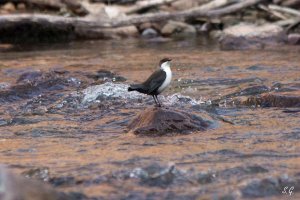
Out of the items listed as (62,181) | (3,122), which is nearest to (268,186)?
(62,181)

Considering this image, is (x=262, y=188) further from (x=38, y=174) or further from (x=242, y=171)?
(x=38, y=174)

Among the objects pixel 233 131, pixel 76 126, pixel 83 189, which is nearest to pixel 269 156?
pixel 233 131

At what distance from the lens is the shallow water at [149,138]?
4996mm

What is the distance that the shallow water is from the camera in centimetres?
500

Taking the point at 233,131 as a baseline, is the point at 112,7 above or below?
above

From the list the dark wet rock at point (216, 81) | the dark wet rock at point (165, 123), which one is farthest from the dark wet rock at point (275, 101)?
the dark wet rock at point (216, 81)

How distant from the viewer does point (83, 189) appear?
16.0ft

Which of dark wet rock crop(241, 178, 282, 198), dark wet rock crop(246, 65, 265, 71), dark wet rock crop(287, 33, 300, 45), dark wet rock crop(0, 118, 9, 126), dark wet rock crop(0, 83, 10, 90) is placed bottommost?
dark wet rock crop(241, 178, 282, 198)

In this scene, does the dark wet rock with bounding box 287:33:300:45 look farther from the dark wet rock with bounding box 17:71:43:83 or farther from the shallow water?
the dark wet rock with bounding box 17:71:43:83

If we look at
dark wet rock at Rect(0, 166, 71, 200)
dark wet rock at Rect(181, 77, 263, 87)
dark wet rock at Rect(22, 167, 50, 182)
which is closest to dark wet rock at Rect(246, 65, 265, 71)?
dark wet rock at Rect(181, 77, 263, 87)

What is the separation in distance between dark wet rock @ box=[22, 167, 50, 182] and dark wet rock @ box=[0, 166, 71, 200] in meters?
0.91

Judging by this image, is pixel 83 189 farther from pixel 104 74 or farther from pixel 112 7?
pixel 112 7

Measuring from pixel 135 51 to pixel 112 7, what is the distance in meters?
2.73

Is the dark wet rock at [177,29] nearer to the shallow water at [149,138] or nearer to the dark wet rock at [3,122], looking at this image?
the shallow water at [149,138]
